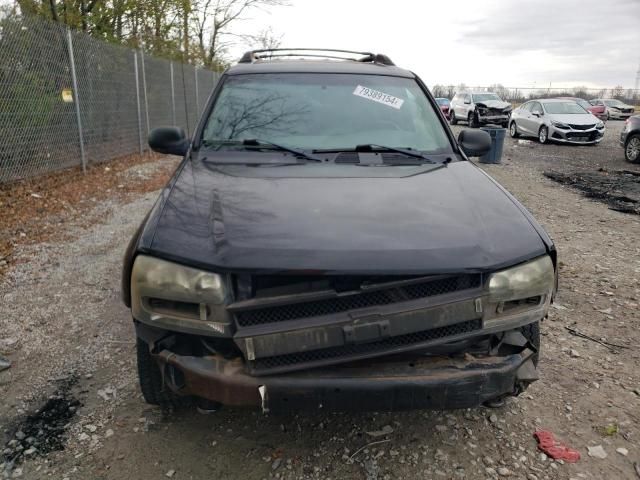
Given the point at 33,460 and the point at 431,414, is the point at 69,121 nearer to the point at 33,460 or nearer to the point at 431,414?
the point at 33,460

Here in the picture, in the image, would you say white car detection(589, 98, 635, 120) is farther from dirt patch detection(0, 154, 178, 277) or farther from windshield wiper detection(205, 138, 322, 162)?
windshield wiper detection(205, 138, 322, 162)

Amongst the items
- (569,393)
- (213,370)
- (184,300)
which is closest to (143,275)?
(184,300)

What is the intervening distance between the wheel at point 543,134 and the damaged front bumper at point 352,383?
16.3 m

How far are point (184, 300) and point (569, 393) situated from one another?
7.22ft

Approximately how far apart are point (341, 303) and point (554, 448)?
52.4 inches

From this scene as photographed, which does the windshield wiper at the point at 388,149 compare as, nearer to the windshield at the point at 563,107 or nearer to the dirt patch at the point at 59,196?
the dirt patch at the point at 59,196

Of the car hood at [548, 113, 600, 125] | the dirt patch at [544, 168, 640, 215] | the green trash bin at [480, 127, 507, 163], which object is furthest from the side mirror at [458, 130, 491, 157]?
the car hood at [548, 113, 600, 125]

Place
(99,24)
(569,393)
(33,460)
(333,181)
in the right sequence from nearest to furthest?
(33,460)
(333,181)
(569,393)
(99,24)

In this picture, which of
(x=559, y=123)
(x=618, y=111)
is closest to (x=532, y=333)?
(x=559, y=123)

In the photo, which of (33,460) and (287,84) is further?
(287,84)

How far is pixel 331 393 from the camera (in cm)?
184

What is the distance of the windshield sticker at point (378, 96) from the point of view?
336 cm

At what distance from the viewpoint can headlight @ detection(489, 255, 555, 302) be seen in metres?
1.93

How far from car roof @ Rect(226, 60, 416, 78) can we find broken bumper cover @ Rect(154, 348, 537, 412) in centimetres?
226
